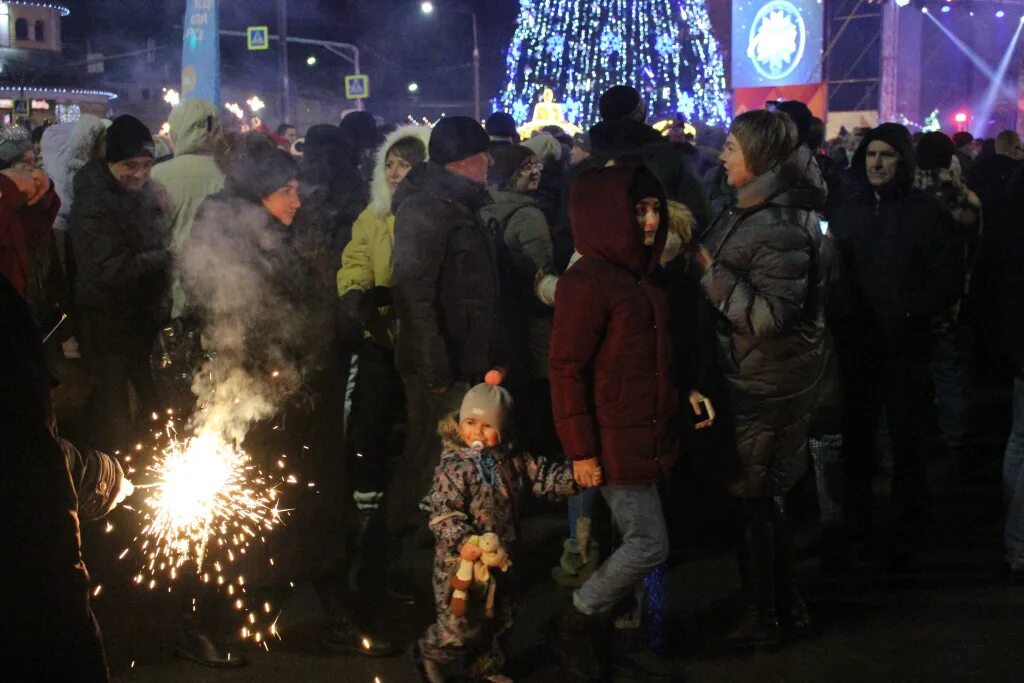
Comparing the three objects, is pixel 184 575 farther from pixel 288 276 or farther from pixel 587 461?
pixel 587 461

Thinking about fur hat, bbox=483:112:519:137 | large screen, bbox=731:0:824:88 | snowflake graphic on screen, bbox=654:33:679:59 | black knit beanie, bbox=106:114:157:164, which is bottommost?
black knit beanie, bbox=106:114:157:164

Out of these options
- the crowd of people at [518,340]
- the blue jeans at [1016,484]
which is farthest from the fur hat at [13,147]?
the blue jeans at [1016,484]

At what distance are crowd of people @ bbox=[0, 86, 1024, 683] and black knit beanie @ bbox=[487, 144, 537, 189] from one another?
0.04 feet

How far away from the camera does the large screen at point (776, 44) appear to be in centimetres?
2262

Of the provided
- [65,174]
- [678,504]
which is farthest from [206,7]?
[678,504]

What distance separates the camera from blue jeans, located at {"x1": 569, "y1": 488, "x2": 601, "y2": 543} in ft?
18.7

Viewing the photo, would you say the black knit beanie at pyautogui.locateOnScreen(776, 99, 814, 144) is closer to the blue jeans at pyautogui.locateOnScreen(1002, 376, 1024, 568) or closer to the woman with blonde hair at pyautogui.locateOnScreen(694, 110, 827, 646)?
the blue jeans at pyautogui.locateOnScreen(1002, 376, 1024, 568)

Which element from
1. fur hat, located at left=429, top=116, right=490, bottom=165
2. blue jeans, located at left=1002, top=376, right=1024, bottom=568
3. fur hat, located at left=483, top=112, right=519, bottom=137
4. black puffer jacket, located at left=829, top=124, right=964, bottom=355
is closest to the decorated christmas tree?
fur hat, located at left=483, top=112, right=519, bottom=137

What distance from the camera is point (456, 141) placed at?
537 cm

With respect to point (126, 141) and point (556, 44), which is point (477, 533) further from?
point (556, 44)

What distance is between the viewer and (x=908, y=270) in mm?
5812

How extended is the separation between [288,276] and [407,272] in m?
0.55

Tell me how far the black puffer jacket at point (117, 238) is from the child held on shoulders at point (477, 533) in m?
2.33

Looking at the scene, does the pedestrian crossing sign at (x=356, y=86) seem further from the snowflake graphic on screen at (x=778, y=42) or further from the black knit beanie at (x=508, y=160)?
the black knit beanie at (x=508, y=160)
